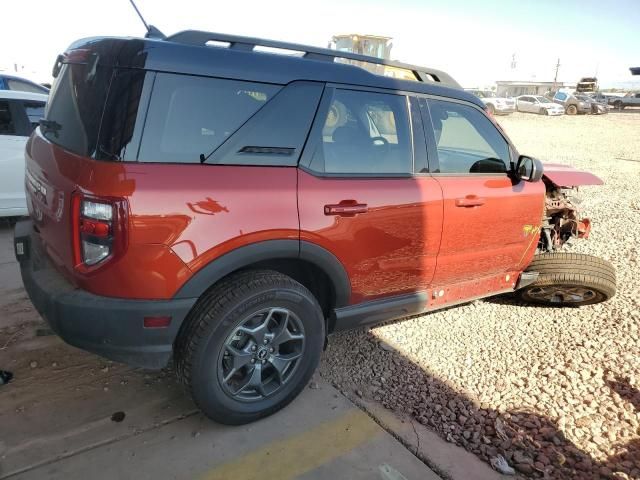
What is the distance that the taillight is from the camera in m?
1.98

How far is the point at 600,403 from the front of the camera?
2902 millimetres

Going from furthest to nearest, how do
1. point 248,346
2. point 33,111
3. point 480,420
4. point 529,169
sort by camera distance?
point 33,111 < point 529,169 < point 480,420 < point 248,346

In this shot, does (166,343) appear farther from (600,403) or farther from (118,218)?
(600,403)

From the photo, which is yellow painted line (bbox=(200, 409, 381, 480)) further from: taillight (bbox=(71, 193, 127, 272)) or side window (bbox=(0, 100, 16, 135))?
side window (bbox=(0, 100, 16, 135))

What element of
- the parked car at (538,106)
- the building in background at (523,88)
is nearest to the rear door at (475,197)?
the parked car at (538,106)

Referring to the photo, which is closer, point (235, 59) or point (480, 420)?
point (235, 59)

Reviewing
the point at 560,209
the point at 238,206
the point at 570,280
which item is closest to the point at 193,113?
the point at 238,206

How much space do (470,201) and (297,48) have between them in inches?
56.7

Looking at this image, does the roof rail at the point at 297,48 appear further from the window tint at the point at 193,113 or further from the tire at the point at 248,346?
the tire at the point at 248,346

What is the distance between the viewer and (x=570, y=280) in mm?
3814

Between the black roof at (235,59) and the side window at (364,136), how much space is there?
97 millimetres

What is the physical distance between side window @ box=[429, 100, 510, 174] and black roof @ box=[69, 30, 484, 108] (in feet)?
1.37

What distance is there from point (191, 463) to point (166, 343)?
597 millimetres

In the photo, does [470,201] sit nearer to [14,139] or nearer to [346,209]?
[346,209]
